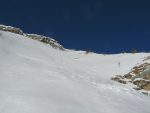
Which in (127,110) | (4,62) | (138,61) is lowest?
(127,110)

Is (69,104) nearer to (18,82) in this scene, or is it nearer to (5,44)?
(18,82)

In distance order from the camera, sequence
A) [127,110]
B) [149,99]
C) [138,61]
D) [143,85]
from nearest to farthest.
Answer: [127,110], [149,99], [143,85], [138,61]

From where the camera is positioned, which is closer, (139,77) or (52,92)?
(52,92)

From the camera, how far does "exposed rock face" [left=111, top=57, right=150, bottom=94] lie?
47.6m

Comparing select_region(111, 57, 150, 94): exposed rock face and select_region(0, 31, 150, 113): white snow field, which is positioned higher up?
select_region(111, 57, 150, 94): exposed rock face

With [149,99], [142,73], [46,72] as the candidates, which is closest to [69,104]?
[46,72]

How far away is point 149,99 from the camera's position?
13875mm

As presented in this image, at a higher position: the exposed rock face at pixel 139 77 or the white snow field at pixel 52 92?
the exposed rock face at pixel 139 77

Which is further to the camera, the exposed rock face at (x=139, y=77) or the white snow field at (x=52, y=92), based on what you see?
the exposed rock face at (x=139, y=77)

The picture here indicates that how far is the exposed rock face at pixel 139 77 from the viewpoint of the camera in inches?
1873

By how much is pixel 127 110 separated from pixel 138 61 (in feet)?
170

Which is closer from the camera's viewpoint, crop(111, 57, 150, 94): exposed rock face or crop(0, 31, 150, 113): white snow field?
crop(0, 31, 150, 113): white snow field

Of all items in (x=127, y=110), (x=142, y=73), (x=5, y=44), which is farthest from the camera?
(x=142, y=73)

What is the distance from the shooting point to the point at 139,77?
5194 cm
